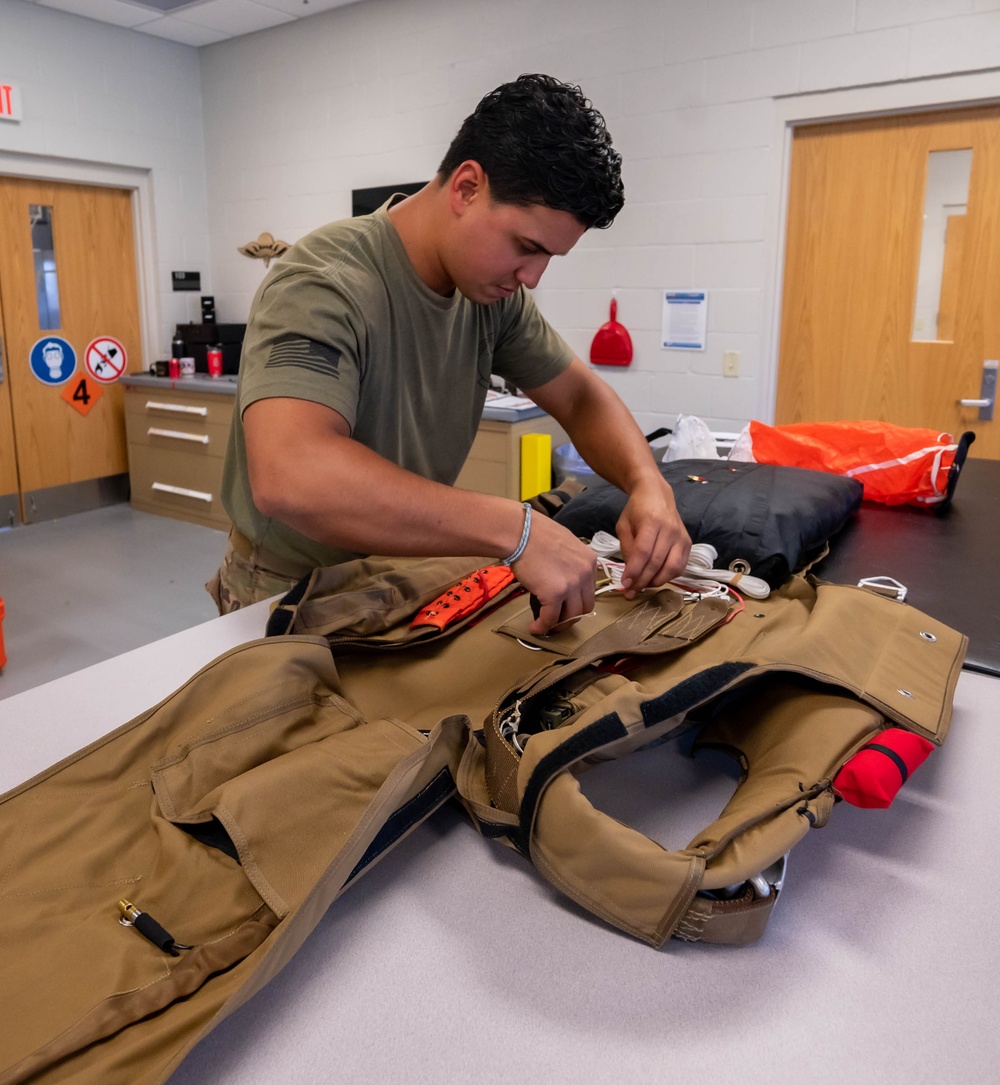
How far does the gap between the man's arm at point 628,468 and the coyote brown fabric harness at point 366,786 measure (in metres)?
0.10

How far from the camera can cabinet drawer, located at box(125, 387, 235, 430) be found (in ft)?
15.5

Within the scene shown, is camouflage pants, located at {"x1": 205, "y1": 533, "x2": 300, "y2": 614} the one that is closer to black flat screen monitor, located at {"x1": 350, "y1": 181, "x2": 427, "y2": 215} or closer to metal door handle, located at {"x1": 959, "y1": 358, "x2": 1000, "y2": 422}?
metal door handle, located at {"x1": 959, "y1": 358, "x2": 1000, "y2": 422}

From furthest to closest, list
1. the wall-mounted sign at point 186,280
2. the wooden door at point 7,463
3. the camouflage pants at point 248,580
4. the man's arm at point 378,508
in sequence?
1. the wall-mounted sign at point 186,280
2. the wooden door at point 7,463
3. the camouflage pants at point 248,580
4. the man's arm at point 378,508

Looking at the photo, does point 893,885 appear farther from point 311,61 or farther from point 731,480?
point 311,61

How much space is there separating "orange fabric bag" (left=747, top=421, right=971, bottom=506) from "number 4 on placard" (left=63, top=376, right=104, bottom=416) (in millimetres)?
4213

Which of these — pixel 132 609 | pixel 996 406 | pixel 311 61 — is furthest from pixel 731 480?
pixel 311 61

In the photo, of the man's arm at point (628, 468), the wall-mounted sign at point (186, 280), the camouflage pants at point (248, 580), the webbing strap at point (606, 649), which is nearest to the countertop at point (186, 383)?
the wall-mounted sign at point (186, 280)

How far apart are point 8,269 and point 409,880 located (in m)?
4.95

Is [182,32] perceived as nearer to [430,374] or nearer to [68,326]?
[68,326]

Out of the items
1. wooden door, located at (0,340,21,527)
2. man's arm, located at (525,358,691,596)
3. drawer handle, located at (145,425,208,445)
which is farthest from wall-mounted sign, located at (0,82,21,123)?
man's arm, located at (525,358,691,596)

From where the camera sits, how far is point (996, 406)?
332 cm

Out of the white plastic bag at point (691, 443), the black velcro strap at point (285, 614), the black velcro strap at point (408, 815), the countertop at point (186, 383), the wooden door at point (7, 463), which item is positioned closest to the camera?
the black velcro strap at point (408, 815)

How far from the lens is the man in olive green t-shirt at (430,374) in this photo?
1.05 metres

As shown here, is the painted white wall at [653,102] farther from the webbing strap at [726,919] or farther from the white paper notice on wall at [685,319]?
the webbing strap at [726,919]
